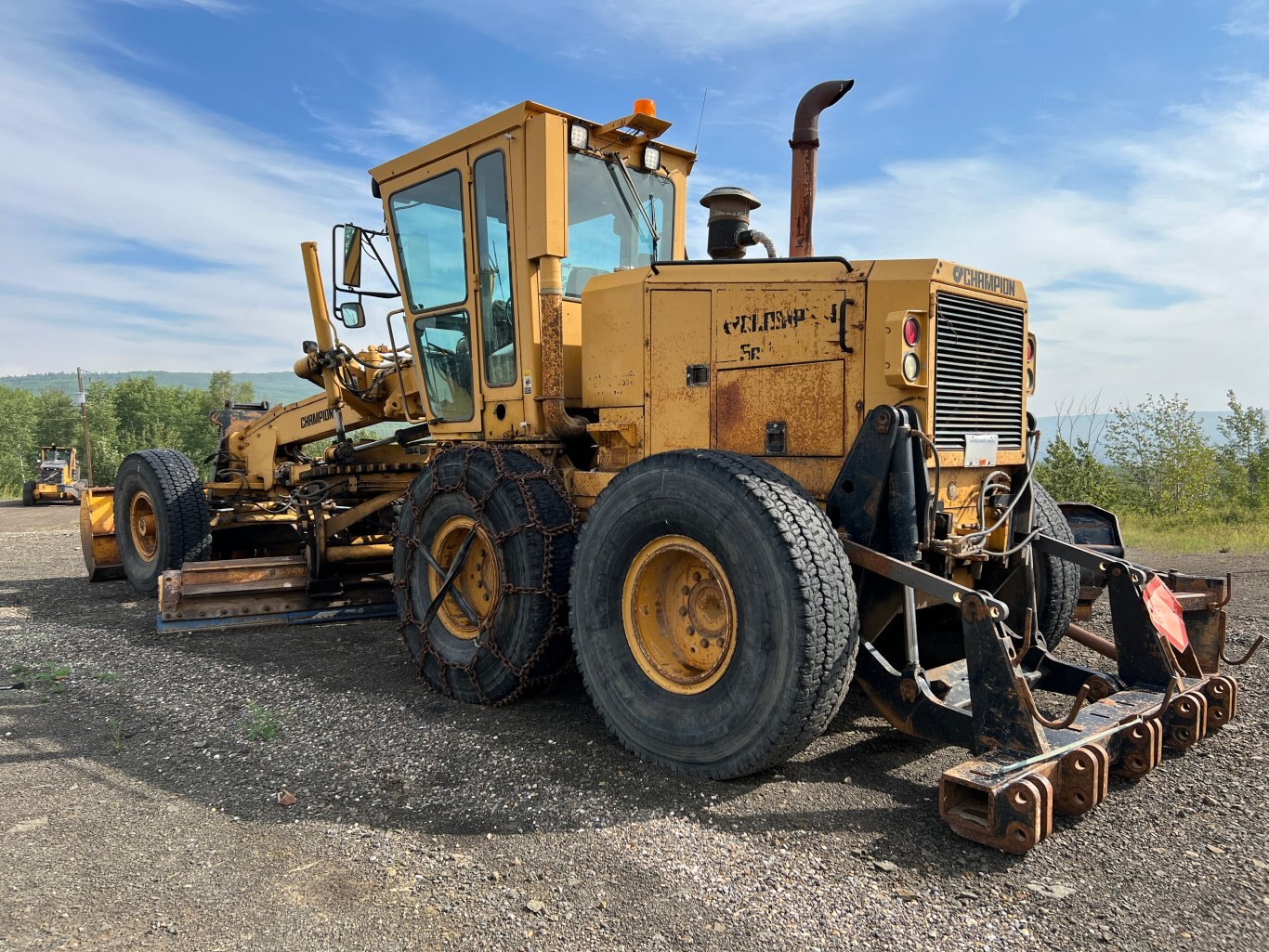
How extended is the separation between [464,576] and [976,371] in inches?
120

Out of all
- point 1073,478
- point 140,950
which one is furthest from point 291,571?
point 1073,478

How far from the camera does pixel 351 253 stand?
5.98 meters

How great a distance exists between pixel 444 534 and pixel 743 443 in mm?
1997

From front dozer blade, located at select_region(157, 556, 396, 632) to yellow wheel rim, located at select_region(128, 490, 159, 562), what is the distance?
2383 mm

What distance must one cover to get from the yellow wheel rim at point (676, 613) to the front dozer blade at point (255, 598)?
3.46 meters

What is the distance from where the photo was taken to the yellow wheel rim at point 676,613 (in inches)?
151

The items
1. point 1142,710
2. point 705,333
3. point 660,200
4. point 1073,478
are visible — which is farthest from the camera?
point 1073,478

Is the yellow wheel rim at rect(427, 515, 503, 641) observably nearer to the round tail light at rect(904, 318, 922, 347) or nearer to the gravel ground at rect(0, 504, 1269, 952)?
the gravel ground at rect(0, 504, 1269, 952)

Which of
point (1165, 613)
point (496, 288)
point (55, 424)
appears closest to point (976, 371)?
point (1165, 613)

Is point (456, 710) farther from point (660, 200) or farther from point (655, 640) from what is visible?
point (660, 200)

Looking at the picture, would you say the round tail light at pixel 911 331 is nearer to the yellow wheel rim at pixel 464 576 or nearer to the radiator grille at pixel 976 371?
the radiator grille at pixel 976 371

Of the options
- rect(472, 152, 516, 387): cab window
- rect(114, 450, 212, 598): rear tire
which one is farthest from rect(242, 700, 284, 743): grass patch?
rect(114, 450, 212, 598): rear tire

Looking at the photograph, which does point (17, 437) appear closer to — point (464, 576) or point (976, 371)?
point (464, 576)

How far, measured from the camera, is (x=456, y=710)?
470cm
